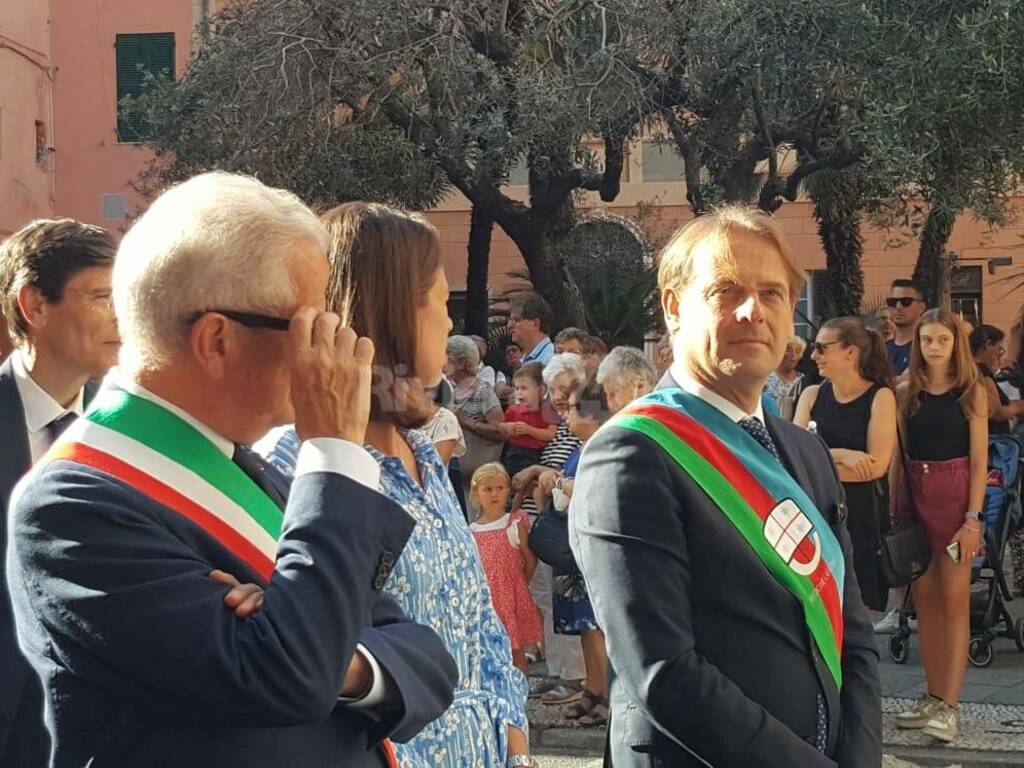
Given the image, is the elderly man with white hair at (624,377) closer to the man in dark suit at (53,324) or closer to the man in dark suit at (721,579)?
the man in dark suit at (53,324)

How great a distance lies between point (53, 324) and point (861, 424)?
185 inches

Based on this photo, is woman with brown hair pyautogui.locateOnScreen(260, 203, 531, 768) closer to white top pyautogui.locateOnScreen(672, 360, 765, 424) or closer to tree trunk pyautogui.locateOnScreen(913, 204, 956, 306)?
white top pyautogui.locateOnScreen(672, 360, 765, 424)

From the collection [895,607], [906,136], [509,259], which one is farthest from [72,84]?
[895,607]

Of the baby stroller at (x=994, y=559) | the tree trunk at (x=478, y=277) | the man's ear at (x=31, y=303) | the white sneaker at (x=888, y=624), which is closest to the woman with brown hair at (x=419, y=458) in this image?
the man's ear at (x=31, y=303)

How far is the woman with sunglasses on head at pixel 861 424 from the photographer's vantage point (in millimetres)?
7223

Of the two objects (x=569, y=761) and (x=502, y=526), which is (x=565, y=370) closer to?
(x=502, y=526)

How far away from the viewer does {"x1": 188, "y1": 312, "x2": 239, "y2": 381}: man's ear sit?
1.93 m

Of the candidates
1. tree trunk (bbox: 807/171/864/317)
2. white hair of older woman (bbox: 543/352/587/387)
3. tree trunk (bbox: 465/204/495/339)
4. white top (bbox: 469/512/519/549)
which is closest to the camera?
white top (bbox: 469/512/519/549)

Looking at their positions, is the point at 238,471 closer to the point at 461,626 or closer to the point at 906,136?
the point at 461,626

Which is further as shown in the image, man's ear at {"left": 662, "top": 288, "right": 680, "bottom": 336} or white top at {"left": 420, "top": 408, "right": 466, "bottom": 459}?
white top at {"left": 420, "top": 408, "right": 466, "bottom": 459}

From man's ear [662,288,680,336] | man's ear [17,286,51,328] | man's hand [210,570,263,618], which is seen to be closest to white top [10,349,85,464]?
man's ear [17,286,51,328]

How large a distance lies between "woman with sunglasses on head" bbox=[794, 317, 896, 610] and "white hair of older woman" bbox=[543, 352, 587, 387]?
140 centimetres

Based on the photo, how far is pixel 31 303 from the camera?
136 inches

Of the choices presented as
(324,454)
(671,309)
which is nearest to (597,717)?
(671,309)
